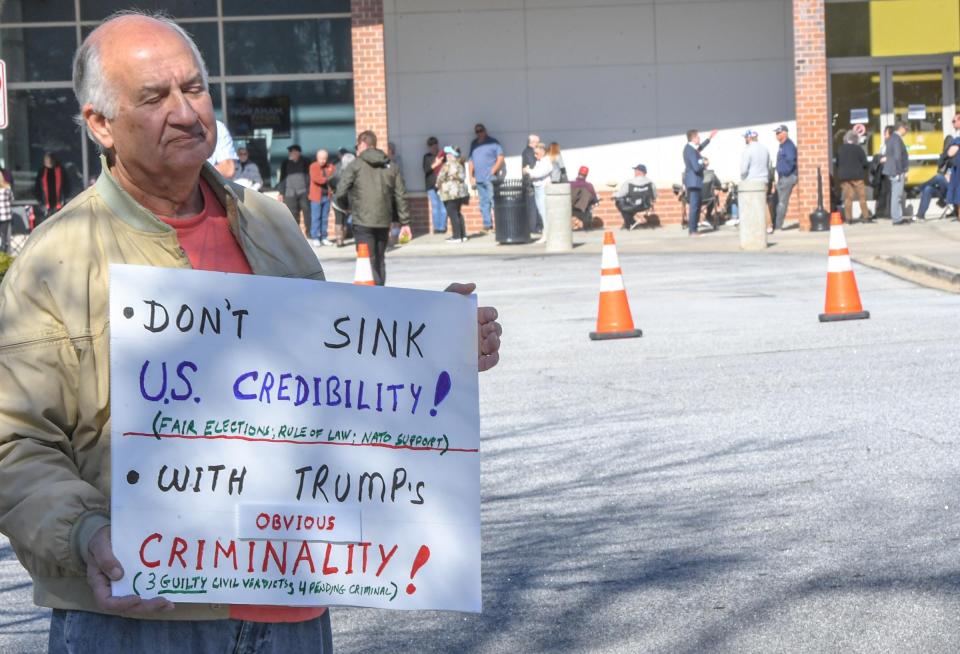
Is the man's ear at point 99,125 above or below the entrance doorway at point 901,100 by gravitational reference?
below

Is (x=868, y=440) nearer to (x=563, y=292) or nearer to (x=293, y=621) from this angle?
(x=293, y=621)

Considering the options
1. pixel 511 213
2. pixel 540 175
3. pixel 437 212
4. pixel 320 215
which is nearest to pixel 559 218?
pixel 511 213

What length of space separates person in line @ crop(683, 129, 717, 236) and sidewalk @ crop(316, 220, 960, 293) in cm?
38

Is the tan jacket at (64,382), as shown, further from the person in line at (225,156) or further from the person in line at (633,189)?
the person in line at (633,189)

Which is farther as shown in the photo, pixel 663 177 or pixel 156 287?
pixel 663 177

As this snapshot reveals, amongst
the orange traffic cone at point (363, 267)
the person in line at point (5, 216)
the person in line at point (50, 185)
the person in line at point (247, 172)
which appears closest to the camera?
the orange traffic cone at point (363, 267)

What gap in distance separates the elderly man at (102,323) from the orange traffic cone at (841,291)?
11.3m

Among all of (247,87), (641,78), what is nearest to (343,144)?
(247,87)

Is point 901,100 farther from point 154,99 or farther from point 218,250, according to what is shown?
point 154,99

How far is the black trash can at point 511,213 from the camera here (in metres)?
27.1

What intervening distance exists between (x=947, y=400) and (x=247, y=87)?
78.6ft

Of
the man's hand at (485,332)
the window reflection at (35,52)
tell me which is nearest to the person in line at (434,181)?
the window reflection at (35,52)

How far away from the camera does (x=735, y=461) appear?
807 cm

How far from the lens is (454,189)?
28281 millimetres
